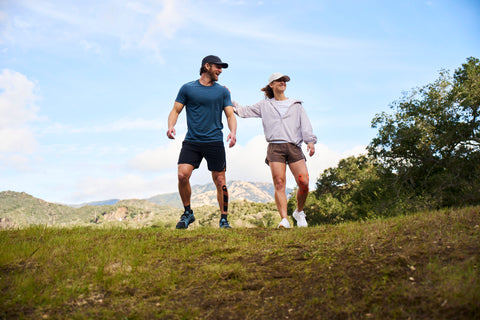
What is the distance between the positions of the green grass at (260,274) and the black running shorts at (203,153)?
1899 mm

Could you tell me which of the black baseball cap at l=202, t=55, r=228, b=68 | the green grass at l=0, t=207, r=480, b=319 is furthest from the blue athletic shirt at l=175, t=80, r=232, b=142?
the green grass at l=0, t=207, r=480, b=319

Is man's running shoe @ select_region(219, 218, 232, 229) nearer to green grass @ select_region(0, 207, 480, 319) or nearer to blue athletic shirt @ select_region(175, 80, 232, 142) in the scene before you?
green grass @ select_region(0, 207, 480, 319)

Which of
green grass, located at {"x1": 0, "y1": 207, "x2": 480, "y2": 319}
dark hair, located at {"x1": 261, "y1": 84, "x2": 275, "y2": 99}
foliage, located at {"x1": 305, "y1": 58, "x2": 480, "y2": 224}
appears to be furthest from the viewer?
foliage, located at {"x1": 305, "y1": 58, "x2": 480, "y2": 224}

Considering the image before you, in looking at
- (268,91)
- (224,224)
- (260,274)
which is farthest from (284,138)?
(260,274)

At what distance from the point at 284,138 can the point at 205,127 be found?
1.55 metres

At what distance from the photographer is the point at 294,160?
7.74 metres

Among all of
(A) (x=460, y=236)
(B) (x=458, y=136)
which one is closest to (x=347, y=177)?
(B) (x=458, y=136)

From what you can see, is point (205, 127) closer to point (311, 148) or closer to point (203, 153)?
point (203, 153)

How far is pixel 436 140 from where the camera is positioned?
25.8m

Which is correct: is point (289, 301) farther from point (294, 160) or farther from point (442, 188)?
point (442, 188)

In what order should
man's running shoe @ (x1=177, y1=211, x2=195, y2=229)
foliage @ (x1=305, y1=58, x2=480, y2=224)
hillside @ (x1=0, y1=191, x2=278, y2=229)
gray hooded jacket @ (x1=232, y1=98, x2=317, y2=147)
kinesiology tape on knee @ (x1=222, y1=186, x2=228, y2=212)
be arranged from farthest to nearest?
1. hillside @ (x1=0, y1=191, x2=278, y2=229)
2. foliage @ (x1=305, y1=58, x2=480, y2=224)
3. kinesiology tape on knee @ (x1=222, y1=186, x2=228, y2=212)
4. gray hooded jacket @ (x1=232, y1=98, x2=317, y2=147)
5. man's running shoe @ (x1=177, y1=211, x2=195, y2=229)

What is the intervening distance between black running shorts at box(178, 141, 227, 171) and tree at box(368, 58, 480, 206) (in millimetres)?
19686

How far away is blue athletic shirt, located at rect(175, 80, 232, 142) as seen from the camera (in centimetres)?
765

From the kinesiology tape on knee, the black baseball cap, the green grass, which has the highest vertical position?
the black baseball cap
